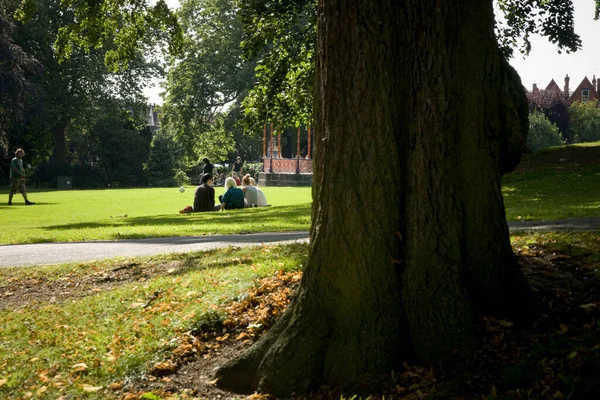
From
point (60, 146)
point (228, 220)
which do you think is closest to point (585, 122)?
point (60, 146)

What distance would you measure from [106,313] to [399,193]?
402 centimetres

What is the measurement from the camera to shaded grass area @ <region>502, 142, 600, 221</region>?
1539cm

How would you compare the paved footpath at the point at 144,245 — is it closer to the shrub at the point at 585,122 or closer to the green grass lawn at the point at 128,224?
the green grass lawn at the point at 128,224

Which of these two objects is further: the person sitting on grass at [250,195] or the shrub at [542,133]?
the shrub at [542,133]

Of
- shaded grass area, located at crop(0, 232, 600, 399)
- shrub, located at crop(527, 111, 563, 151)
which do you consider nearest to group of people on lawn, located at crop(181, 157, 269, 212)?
shaded grass area, located at crop(0, 232, 600, 399)

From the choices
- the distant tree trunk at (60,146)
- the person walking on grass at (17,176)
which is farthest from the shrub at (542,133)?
the person walking on grass at (17,176)

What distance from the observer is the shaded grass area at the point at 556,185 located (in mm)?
15391

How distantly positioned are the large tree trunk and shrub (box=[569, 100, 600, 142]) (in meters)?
71.9

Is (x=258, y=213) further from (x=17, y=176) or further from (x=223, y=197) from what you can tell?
(x=17, y=176)

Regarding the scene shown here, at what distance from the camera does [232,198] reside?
23062 millimetres

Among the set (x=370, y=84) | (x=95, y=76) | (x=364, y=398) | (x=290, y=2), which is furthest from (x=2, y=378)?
(x=95, y=76)

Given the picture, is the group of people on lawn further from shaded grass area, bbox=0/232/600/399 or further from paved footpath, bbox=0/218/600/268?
shaded grass area, bbox=0/232/600/399

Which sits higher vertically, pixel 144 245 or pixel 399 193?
pixel 399 193

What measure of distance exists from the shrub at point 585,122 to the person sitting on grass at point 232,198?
5751cm
